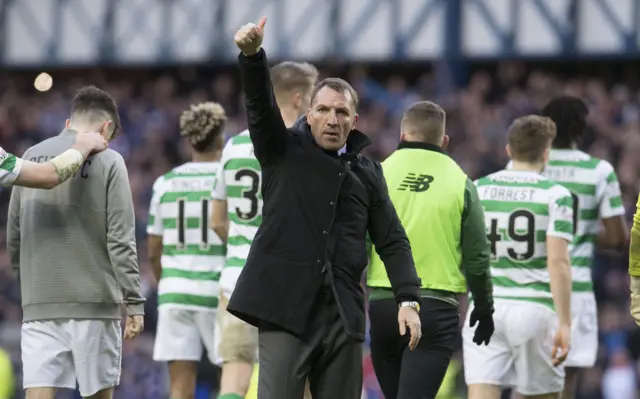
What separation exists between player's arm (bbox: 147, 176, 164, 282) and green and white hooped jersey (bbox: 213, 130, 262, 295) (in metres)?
1.52

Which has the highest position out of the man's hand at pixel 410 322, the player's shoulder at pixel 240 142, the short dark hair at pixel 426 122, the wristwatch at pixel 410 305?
the short dark hair at pixel 426 122

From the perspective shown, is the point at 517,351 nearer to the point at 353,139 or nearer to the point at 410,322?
the point at 410,322

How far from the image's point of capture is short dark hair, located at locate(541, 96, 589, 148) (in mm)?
11102

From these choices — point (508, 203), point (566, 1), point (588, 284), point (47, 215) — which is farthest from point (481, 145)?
point (47, 215)

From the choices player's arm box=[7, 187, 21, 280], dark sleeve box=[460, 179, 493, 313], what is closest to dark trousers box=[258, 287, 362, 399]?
dark sleeve box=[460, 179, 493, 313]

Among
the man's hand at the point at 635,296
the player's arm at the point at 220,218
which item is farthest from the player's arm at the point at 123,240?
the man's hand at the point at 635,296

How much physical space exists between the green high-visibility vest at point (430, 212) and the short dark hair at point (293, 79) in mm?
892

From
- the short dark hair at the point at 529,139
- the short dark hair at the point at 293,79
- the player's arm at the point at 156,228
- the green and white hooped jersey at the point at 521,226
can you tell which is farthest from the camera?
the player's arm at the point at 156,228

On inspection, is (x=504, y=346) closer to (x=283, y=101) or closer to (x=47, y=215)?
(x=283, y=101)

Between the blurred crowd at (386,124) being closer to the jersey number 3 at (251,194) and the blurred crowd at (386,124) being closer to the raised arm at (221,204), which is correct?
the raised arm at (221,204)

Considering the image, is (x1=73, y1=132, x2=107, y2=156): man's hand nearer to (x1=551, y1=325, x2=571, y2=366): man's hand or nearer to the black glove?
the black glove

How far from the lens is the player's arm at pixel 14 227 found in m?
8.80

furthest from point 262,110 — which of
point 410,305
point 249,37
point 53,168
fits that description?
point 53,168

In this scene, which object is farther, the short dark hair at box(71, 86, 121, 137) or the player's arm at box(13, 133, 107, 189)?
the short dark hair at box(71, 86, 121, 137)
